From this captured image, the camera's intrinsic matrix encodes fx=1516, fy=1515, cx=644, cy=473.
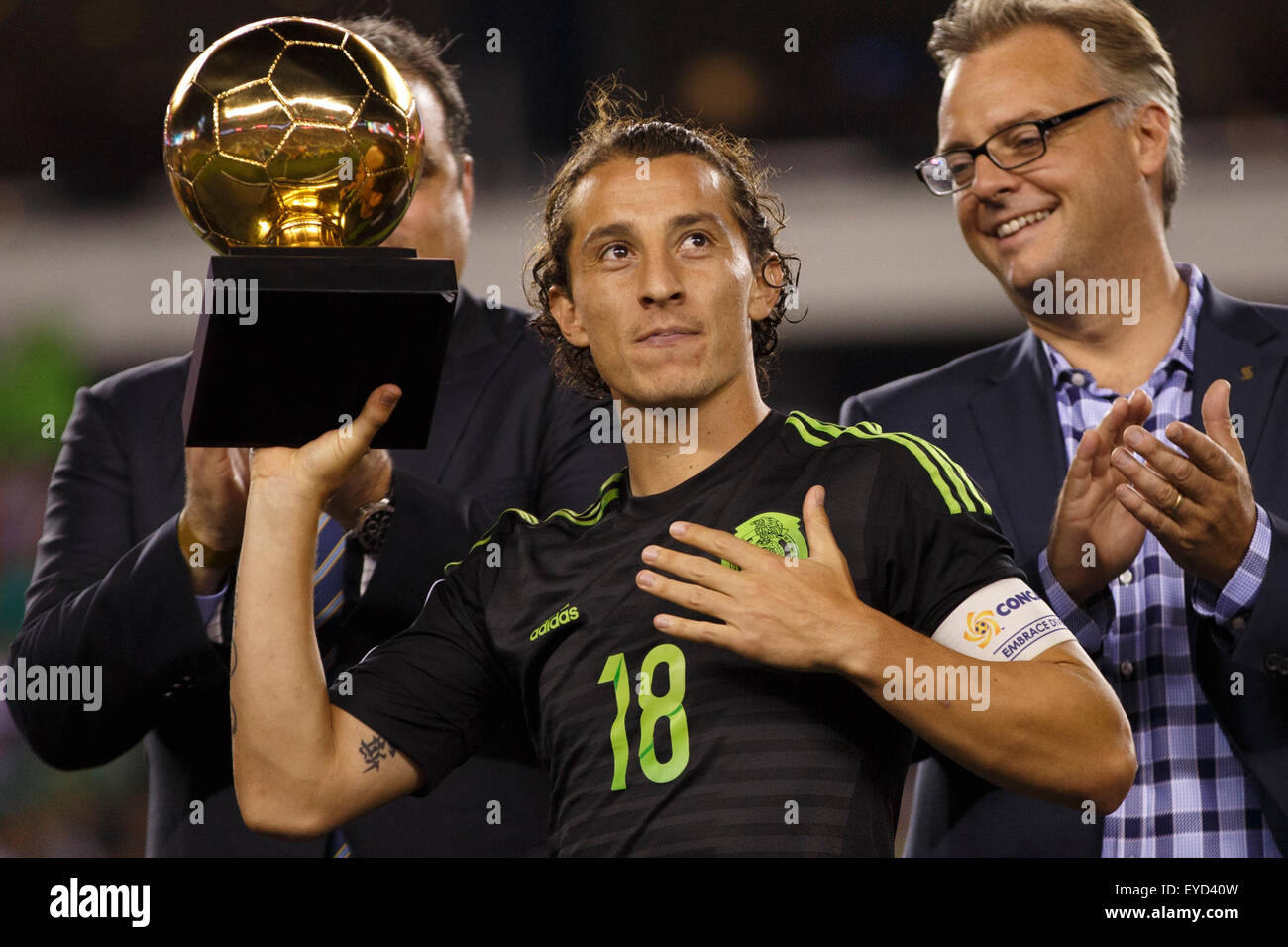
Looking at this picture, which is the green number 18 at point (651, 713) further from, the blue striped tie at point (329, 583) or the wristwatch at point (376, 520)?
the blue striped tie at point (329, 583)

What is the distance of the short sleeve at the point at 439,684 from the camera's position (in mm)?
2012

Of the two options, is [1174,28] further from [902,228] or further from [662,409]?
[662,409]

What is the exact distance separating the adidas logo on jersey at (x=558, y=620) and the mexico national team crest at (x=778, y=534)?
0.21 metres

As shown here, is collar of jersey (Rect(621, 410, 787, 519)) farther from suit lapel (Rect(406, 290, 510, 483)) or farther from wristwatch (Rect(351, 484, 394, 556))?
suit lapel (Rect(406, 290, 510, 483))

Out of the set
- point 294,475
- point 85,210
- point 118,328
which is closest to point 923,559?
point 294,475

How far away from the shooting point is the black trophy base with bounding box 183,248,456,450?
1761mm

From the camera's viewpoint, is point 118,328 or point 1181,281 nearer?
point 1181,281

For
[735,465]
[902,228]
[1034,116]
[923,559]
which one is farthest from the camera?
[902,228]

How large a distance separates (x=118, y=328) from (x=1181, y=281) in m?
1.99

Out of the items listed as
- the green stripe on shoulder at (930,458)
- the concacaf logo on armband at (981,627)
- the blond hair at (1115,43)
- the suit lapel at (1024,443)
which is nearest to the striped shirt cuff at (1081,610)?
the suit lapel at (1024,443)

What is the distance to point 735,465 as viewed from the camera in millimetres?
2014

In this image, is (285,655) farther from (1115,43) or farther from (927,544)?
(1115,43)

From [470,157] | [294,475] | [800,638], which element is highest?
[470,157]

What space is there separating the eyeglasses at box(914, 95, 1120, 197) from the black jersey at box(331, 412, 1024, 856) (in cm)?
73
